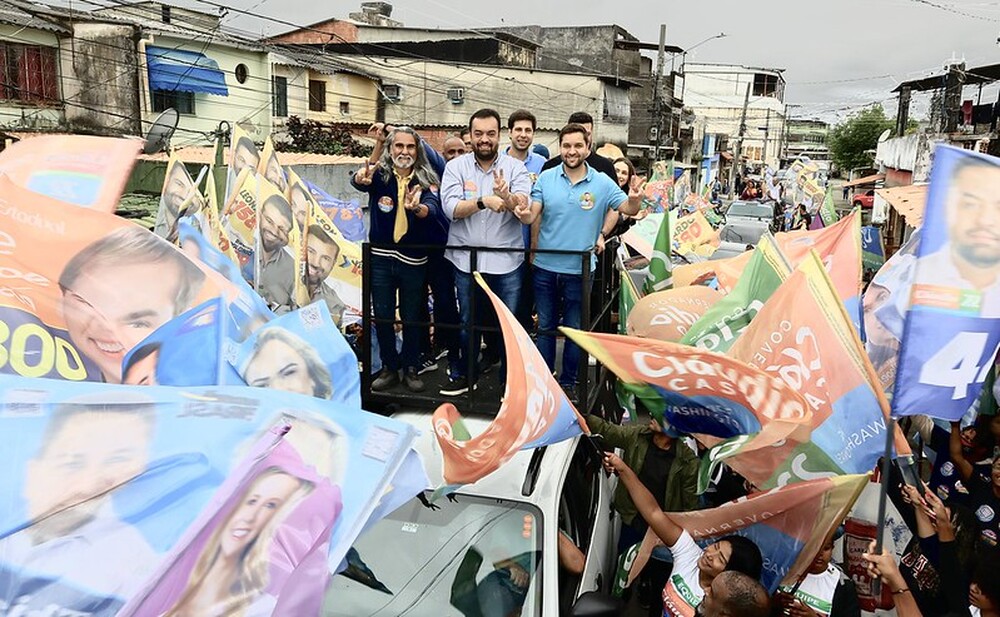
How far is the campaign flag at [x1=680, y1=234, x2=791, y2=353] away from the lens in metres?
4.12

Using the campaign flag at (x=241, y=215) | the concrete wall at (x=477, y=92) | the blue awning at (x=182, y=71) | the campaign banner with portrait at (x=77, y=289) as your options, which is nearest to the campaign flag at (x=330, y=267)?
the campaign flag at (x=241, y=215)

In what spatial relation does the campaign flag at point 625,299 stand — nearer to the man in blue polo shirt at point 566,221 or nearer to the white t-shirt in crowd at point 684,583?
the man in blue polo shirt at point 566,221

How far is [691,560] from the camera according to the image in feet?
11.2

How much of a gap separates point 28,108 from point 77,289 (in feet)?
56.1

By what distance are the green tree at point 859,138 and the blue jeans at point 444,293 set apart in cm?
5902

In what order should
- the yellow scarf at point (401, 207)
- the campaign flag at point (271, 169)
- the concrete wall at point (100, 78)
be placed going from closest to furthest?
the yellow scarf at point (401, 207)
the campaign flag at point (271, 169)
the concrete wall at point (100, 78)

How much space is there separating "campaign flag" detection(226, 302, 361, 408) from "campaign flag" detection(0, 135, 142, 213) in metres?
1.05

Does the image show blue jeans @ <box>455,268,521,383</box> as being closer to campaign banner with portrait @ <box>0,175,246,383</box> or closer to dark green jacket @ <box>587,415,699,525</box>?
dark green jacket @ <box>587,415,699,525</box>

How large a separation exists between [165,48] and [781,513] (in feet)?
65.8

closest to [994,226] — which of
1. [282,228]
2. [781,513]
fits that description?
[781,513]

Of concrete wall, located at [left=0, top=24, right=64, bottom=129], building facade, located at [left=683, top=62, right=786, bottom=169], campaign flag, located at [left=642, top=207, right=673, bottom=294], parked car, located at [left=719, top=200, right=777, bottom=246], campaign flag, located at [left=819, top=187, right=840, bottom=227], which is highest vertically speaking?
building facade, located at [left=683, top=62, right=786, bottom=169]

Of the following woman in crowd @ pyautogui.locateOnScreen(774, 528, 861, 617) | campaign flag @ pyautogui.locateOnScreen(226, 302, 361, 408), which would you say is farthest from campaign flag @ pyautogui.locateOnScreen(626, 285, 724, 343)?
campaign flag @ pyautogui.locateOnScreen(226, 302, 361, 408)

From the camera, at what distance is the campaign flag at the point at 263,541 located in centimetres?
171

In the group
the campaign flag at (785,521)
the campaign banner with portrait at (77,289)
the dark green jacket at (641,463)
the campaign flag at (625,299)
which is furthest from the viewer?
the campaign flag at (625,299)
